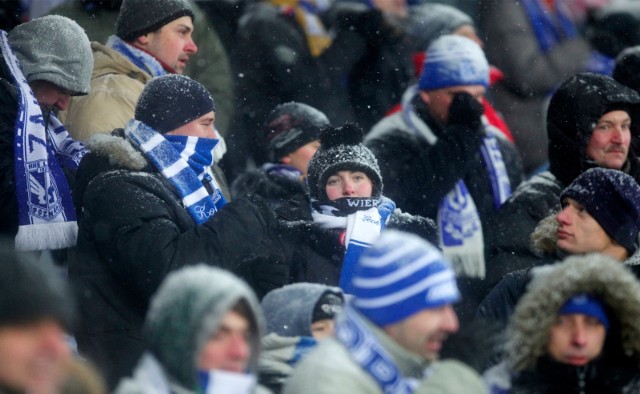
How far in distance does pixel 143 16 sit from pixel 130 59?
0.24 meters

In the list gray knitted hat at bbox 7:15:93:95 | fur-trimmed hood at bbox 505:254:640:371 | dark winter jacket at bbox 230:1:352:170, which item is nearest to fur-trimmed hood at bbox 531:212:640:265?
fur-trimmed hood at bbox 505:254:640:371

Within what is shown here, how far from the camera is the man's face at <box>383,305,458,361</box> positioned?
4.34m

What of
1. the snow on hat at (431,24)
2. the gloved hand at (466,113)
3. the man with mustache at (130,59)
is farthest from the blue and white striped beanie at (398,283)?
the snow on hat at (431,24)

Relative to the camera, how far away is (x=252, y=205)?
230 inches

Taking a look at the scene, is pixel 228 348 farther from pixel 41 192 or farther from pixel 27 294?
pixel 41 192

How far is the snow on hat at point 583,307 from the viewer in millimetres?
5117

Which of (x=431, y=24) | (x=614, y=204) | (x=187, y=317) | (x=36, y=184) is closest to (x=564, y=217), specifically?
(x=614, y=204)

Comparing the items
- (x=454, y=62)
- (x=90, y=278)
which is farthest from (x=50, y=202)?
(x=454, y=62)

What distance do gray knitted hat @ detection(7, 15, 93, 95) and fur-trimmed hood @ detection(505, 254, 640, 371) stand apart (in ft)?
7.76

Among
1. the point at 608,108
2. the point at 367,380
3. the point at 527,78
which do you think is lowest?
the point at 527,78

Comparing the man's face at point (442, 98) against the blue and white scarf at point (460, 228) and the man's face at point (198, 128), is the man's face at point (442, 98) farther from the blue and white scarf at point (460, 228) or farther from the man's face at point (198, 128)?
the man's face at point (198, 128)

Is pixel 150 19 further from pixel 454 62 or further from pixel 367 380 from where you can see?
pixel 367 380

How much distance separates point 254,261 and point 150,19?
1932mm

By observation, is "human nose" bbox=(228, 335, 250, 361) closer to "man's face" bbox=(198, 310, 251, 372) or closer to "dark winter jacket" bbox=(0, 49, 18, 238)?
"man's face" bbox=(198, 310, 251, 372)
